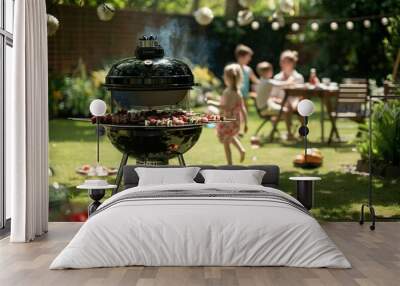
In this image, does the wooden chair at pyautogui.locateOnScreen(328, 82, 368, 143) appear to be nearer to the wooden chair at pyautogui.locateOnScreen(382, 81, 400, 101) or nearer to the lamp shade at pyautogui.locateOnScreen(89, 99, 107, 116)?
the wooden chair at pyautogui.locateOnScreen(382, 81, 400, 101)

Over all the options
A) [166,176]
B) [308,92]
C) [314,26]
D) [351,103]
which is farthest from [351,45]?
[166,176]

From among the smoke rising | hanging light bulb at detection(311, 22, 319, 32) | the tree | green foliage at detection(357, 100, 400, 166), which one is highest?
the tree

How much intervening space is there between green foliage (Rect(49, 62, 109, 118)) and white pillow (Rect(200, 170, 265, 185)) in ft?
15.9

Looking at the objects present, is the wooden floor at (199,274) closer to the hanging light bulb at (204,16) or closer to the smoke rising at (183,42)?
the hanging light bulb at (204,16)

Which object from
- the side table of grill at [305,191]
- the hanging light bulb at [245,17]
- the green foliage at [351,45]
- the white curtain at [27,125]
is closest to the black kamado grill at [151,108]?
the white curtain at [27,125]

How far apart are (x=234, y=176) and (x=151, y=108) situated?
4.35 feet

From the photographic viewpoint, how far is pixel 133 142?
323 inches

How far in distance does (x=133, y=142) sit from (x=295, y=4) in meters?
6.58

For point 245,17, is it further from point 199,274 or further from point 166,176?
point 199,274

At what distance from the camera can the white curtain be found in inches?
280

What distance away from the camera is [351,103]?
38.7 feet

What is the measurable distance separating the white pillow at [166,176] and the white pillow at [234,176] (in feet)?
0.46

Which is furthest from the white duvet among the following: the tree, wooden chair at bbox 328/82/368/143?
the tree

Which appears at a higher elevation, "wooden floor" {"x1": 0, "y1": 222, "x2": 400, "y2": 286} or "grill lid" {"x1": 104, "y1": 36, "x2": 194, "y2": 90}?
"grill lid" {"x1": 104, "y1": 36, "x2": 194, "y2": 90}
